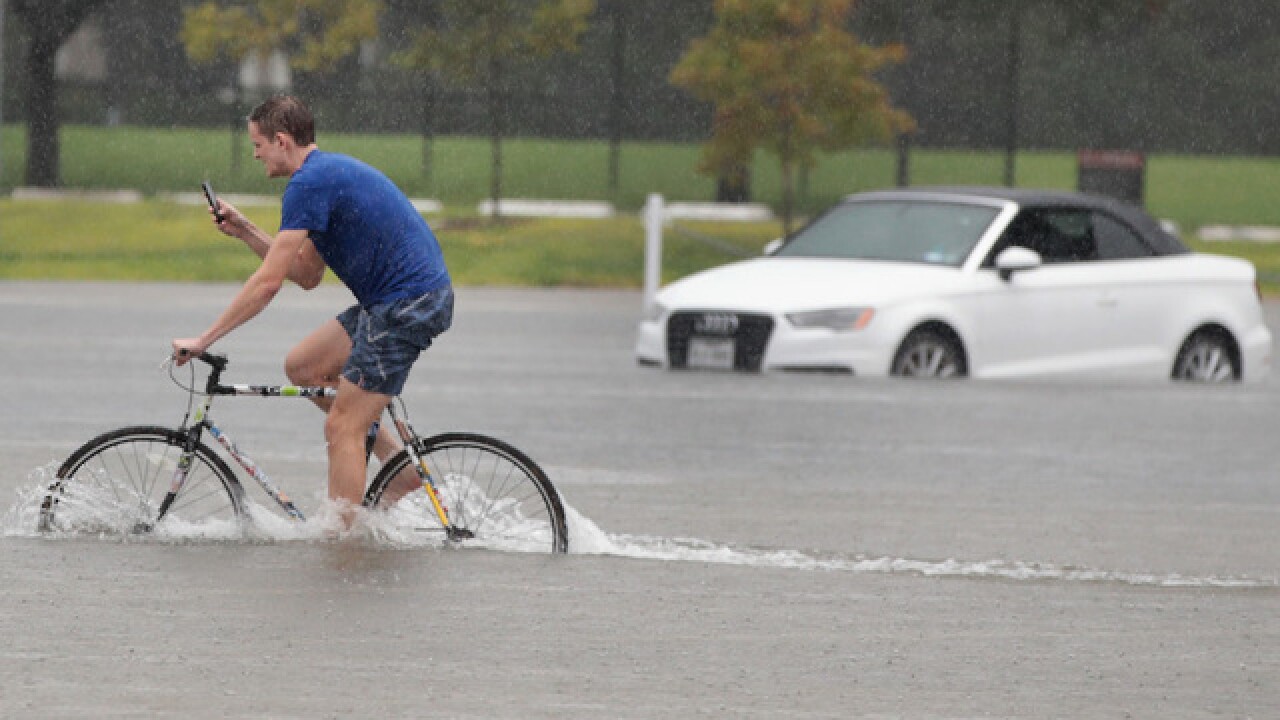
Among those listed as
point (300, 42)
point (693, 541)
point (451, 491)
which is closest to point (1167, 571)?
point (693, 541)

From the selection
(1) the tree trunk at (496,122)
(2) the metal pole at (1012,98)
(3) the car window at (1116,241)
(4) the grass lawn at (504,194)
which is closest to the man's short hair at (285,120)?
(3) the car window at (1116,241)

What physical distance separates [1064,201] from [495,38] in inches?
619

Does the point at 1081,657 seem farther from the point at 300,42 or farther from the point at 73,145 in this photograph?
the point at 73,145

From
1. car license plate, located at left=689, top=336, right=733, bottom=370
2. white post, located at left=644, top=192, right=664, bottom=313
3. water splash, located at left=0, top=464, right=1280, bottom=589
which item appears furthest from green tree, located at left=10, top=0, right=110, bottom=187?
water splash, located at left=0, top=464, right=1280, bottom=589

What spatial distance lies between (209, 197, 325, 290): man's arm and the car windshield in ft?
26.7

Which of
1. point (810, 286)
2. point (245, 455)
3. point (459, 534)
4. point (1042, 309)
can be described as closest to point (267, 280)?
point (245, 455)

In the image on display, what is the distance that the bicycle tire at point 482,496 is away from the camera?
9.05m

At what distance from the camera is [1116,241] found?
A: 684 inches

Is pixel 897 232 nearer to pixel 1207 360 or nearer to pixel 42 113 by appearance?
pixel 1207 360

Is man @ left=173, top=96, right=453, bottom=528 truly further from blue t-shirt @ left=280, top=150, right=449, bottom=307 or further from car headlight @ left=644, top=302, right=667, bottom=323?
car headlight @ left=644, top=302, right=667, bottom=323

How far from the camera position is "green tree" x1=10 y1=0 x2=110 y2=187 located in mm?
34938

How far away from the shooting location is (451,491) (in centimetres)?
932

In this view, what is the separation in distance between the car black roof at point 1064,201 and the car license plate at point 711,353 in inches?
68.9

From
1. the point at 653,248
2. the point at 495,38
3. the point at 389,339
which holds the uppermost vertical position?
the point at 495,38
